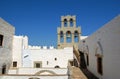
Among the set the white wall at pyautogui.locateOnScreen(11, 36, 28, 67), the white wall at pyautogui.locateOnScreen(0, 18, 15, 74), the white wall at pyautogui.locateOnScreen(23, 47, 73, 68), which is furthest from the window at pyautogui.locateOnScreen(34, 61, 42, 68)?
the white wall at pyautogui.locateOnScreen(0, 18, 15, 74)

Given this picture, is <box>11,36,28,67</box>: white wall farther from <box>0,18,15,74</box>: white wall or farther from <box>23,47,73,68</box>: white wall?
<box>0,18,15,74</box>: white wall

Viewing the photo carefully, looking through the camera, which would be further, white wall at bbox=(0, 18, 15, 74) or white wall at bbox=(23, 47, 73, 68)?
white wall at bbox=(23, 47, 73, 68)

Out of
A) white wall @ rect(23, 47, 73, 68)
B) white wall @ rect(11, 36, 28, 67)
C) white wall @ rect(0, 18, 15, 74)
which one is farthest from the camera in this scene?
white wall @ rect(23, 47, 73, 68)

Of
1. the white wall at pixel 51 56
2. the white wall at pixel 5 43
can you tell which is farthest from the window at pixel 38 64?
the white wall at pixel 5 43

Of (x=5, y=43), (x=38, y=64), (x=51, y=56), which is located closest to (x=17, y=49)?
(x=38, y=64)

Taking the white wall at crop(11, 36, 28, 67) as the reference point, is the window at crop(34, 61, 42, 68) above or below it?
below

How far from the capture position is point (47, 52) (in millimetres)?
22406

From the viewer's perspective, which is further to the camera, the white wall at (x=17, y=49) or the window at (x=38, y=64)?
the window at (x=38, y=64)

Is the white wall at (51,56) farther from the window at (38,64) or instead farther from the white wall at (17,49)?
the white wall at (17,49)

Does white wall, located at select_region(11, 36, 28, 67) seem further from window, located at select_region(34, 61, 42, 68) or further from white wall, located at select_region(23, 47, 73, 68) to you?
window, located at select_region(34, 61, 42, 68)

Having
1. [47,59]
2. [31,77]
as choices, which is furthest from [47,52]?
[31,77]

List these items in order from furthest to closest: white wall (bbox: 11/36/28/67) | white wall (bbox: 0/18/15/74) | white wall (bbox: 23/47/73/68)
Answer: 1. white wall (bbox: 23/47/73/68)
2. white wall (bbox: 11/36/28/67)
3. white wall (bbox: 0/18/15/74)

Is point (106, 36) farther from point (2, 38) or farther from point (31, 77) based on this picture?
point (2, 38)

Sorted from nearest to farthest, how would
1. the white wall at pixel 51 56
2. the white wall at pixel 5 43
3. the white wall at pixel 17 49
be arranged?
the white wall at pixel 5 43 < the white wall at pixel 17 49 < the white wall at pixel 51 56
